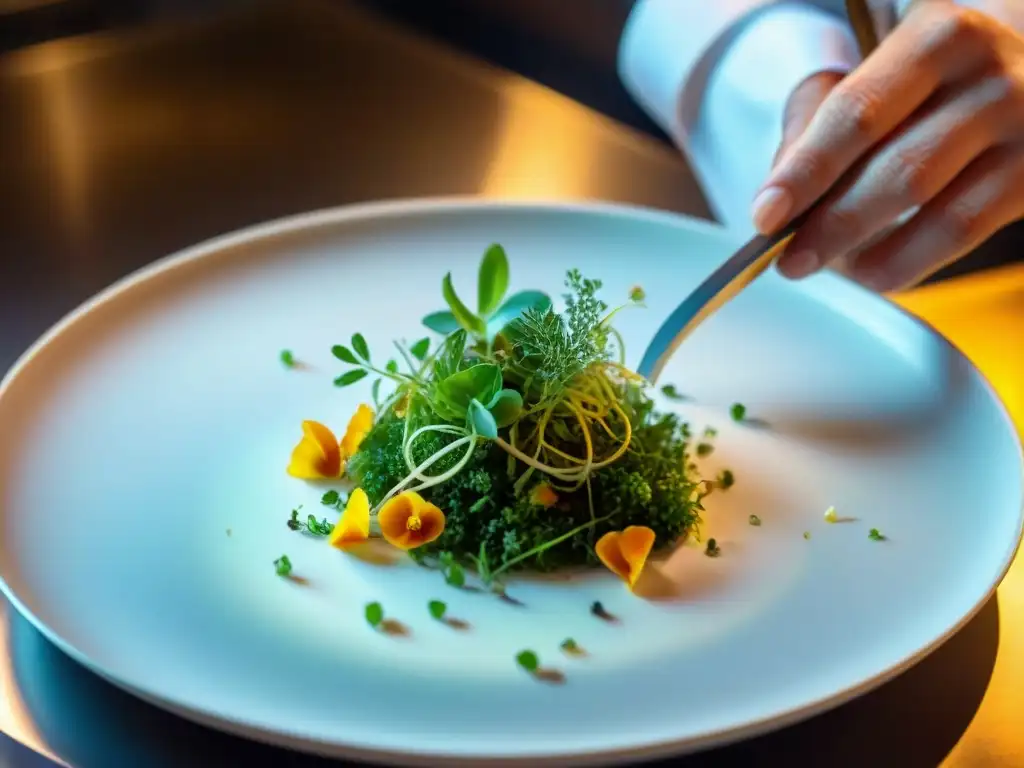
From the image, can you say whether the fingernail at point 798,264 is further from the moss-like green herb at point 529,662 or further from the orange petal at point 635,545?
the moss-like green herb at point 529,662

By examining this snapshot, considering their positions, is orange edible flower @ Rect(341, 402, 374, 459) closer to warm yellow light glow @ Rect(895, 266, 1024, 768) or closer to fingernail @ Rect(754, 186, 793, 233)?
fingernail @ Rect(754, 186, 793, 233)

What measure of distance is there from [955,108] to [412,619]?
0.53 metres

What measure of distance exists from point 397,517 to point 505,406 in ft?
0.30

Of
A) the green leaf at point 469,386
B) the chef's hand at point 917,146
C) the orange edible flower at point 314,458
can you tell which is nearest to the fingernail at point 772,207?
the chef's hand at point 917,146

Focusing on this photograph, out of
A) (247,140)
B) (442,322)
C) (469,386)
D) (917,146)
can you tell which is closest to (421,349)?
(442,322)

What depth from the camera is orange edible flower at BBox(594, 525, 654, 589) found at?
2.17 ft

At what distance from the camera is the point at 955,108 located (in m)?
0.81

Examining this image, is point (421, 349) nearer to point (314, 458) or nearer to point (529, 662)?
point (314, 458)

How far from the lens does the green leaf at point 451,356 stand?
0.74m

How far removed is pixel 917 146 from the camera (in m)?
0.80

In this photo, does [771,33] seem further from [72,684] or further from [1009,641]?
[72,684]

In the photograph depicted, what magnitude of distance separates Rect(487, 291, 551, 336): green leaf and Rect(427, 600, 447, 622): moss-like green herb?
202 mm

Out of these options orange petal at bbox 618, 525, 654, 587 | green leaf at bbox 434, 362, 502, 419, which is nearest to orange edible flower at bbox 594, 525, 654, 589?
orange petal at bbox 618, 525, 654, 587

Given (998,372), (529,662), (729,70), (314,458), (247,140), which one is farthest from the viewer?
(247,140)
